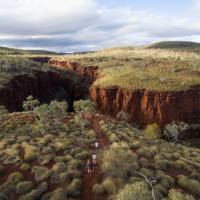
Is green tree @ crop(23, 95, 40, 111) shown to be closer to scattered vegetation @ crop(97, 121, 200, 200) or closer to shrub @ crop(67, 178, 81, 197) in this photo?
scattered vegetation @ crop(97, 121, 200, 200)

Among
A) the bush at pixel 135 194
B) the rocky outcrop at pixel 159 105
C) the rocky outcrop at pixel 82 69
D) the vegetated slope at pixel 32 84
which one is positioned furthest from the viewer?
the rocky outcrop at pixel 82 69

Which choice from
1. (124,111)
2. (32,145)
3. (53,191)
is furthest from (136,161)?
(124,111)

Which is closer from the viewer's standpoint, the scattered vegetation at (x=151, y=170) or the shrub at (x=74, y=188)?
the scattered vegetation at (x=151, y=170)

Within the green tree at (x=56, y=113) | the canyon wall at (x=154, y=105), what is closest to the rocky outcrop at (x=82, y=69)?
the canyon wall at (x=154, y=105)

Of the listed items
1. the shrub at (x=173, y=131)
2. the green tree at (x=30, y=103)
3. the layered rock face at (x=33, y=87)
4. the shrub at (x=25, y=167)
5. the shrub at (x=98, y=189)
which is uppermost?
the shrub at (x=25, y=167)

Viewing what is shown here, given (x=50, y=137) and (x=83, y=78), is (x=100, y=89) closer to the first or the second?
(x=83, y=78)

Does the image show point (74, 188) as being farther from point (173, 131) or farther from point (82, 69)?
point (82, 69)

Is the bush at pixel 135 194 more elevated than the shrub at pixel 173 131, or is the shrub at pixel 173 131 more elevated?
the bush at pixel 135 194

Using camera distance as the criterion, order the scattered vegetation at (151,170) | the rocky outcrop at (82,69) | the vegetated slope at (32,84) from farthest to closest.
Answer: the rocky outcrop at (82,69) < the vegetated slope at (32,84) < the scattered vegetation at (151,170)

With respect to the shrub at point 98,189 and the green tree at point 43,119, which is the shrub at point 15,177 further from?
the green tree at point 43,119
